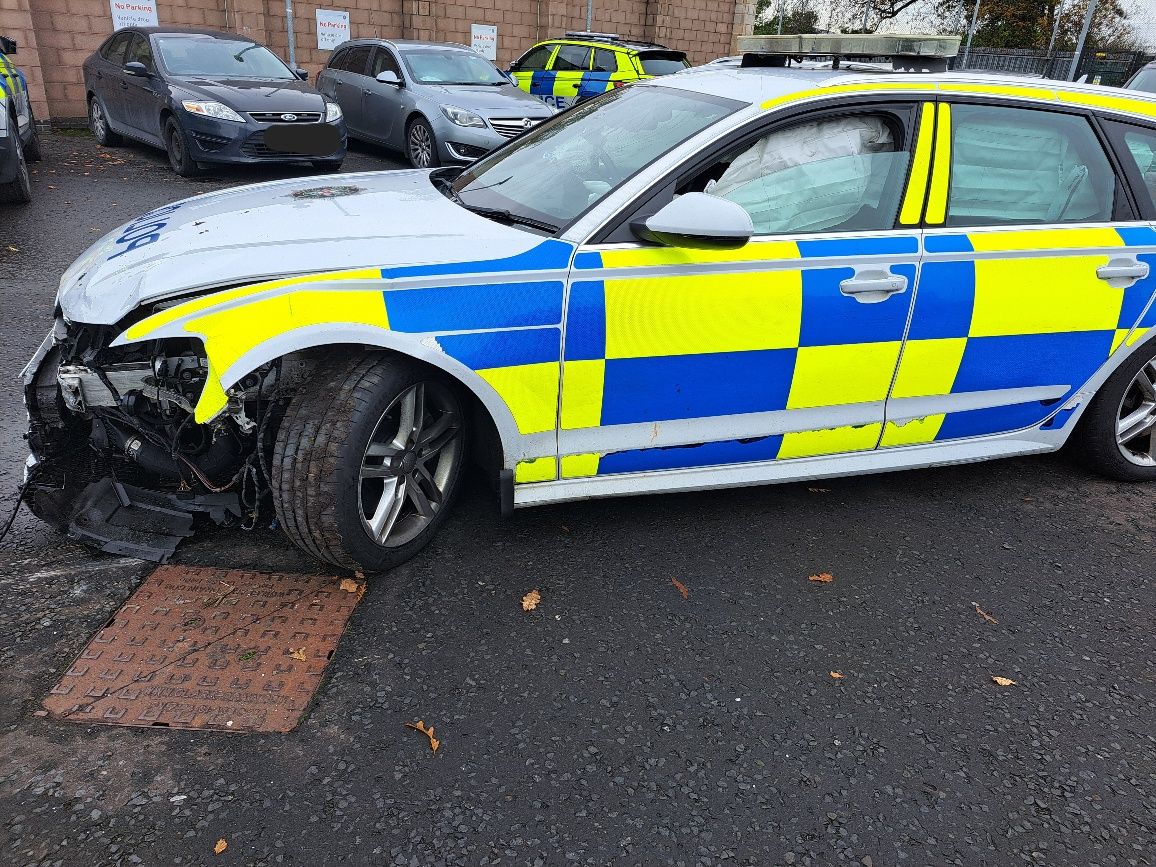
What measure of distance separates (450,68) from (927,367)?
341 inches

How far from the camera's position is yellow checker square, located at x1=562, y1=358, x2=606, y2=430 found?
267 centimetres

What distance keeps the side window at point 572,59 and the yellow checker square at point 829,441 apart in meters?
10.4

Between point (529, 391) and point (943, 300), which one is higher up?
point (943, 300)

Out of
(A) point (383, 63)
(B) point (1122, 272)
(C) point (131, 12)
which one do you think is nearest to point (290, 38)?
(C) point (131, 12)

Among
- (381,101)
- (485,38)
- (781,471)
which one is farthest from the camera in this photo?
(485,38)

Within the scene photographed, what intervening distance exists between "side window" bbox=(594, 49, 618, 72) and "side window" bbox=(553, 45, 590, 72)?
172 millimetres

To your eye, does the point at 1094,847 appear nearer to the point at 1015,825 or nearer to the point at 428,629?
the point at 1015,825

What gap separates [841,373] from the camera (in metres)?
2.98

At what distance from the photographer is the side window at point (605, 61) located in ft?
38.9

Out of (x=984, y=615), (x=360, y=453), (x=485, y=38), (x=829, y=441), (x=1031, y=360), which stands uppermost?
(x=485, y=38)

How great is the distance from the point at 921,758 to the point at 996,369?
1597 millimetres

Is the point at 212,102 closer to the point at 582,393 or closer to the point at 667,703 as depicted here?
the point at 582,393

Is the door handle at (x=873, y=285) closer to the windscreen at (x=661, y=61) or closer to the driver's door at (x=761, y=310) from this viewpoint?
the driver's door at (x=761, y=310)

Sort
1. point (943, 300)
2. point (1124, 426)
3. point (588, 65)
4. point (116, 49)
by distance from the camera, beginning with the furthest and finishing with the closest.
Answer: point (588, 65) < point (116, 49) < point (1124, 426) < point (943, 300)
